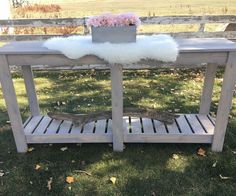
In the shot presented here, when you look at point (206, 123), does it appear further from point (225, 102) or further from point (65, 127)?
point (65, 127)

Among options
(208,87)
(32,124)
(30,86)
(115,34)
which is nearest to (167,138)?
(208,87)

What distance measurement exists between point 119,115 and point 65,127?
798 millimetres

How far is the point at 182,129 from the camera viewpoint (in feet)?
11.5

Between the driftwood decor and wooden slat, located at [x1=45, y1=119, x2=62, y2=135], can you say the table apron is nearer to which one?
the driftwood decor

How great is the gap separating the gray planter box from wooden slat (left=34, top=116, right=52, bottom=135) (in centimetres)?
133

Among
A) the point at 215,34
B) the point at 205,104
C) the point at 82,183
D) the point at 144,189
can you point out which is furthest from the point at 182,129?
the point at 215,34

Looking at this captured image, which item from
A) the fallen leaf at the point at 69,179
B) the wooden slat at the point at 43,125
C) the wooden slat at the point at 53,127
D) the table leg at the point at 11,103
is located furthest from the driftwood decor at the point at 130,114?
the fallen leaf at the point at 69,179

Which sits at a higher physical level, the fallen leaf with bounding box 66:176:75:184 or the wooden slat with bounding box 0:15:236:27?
the wooden slat with bounding box 0:15:236:27

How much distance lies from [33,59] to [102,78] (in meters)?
3.24

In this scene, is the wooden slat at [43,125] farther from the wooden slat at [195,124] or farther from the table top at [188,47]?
the wooden slat at [195,124]

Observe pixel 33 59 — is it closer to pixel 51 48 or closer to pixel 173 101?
pixel 51 48

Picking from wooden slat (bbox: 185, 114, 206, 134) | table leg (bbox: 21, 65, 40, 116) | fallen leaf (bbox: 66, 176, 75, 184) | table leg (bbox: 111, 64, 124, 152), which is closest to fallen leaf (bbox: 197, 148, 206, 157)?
wooden slat (bbox: 185, 114, 206, 134)

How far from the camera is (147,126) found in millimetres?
3594

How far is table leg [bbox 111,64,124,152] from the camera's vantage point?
2969 mm
